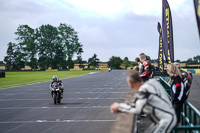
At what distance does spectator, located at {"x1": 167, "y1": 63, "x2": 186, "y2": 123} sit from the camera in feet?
21.4

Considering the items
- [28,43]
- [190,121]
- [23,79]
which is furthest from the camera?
[28,43]

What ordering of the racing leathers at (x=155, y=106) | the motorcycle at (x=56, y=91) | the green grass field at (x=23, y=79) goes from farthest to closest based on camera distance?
1. the green grass field at (x=23, y=79)
2. the motorcycle at (x=56, y=91)
3. the racing leathers at (x=155, y=106)

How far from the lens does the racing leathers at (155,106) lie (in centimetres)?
346

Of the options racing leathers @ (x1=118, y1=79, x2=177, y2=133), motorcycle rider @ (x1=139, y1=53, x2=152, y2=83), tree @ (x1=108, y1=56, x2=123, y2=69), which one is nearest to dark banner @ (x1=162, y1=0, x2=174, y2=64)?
motorcycle rider @ (x1=139, y1=53, x2=152, y2=83)

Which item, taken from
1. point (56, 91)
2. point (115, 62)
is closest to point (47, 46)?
point (115, 62)

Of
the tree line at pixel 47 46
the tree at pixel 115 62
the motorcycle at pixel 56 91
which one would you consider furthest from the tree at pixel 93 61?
the motorcycle at pixel 56 91

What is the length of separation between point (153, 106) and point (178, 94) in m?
3.26

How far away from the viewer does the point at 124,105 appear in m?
3.54

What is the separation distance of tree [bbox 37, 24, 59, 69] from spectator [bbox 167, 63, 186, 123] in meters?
101

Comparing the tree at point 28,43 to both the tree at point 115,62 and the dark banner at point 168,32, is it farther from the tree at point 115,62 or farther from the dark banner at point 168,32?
the dark banner at point 168,32

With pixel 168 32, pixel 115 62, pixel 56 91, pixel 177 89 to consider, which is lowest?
pixel 56 91

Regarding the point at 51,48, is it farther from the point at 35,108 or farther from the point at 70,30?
the point at 35,108

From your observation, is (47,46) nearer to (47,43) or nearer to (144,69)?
(47,43)

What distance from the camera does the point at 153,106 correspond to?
3512mm
